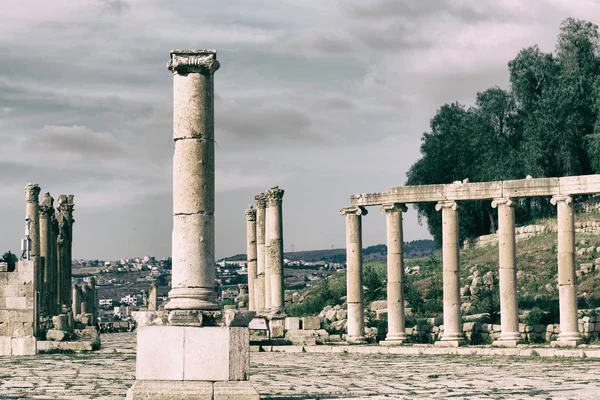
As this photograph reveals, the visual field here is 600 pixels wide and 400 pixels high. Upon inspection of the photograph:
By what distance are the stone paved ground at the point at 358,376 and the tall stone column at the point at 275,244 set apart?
34.4 ft

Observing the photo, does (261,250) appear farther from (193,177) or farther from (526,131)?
(193,177)

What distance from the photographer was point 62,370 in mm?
29156

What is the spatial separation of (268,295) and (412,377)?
23.4 metres

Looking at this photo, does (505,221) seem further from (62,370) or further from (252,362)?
(62,370)

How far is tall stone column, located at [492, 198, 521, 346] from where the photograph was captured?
131ft

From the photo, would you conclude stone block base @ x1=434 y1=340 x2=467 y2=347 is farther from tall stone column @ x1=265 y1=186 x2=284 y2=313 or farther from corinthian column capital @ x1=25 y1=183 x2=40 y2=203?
corinthian column capital @ x1=25 y1=183 x2=40 y2=203

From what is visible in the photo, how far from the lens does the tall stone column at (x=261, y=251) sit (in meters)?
51.5

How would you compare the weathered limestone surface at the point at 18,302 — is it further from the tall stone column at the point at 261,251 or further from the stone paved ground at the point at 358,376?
the tall stone column at the point at 261,251

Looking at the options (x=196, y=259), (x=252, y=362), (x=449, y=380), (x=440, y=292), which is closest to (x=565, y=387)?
(x=449, y=380)

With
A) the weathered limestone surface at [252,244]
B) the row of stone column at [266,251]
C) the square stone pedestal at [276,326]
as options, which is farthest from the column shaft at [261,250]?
the square stone pedestal at [276,326]

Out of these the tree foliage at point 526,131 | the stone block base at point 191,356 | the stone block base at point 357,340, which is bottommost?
the stone block base at point 357,340

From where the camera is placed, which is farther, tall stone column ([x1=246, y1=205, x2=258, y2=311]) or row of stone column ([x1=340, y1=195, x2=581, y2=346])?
tall stone column ([x1=246, y1=205, x2=258, y2=311])

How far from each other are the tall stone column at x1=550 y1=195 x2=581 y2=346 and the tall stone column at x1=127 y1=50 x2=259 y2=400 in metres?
20.7

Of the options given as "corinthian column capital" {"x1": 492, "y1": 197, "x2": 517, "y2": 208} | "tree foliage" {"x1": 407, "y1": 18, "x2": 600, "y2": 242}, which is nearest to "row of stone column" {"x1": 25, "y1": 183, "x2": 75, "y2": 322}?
"corinthian column capital" {"x1": 492, "y1": 197, "x2": 517, "y2": 208}
